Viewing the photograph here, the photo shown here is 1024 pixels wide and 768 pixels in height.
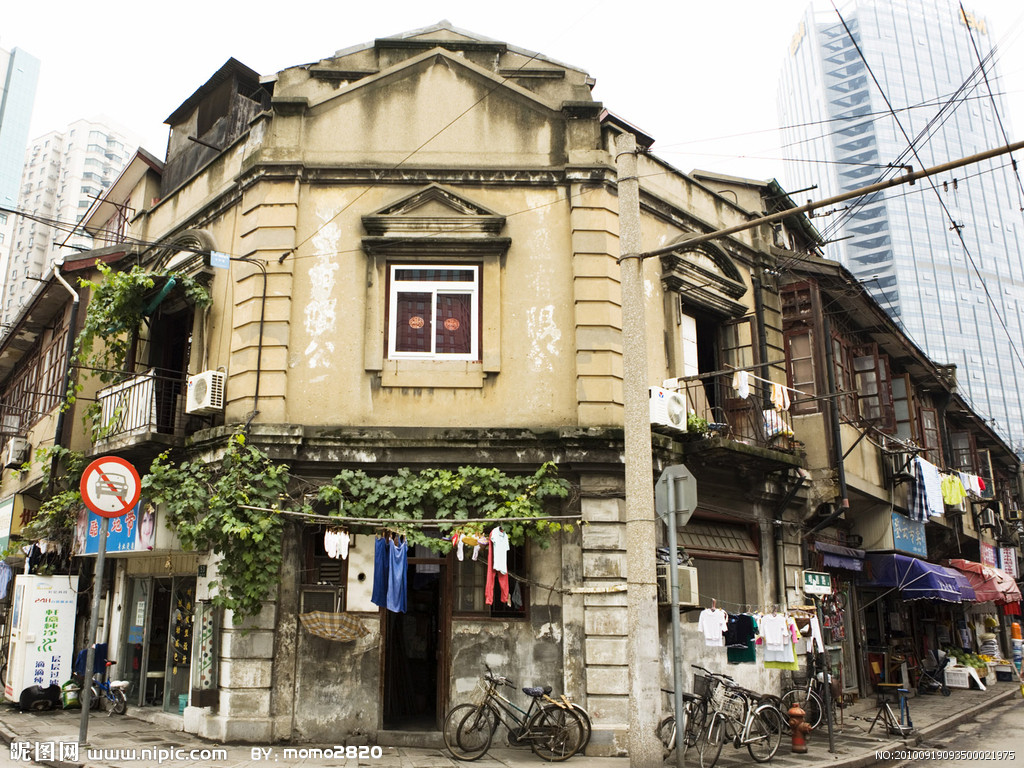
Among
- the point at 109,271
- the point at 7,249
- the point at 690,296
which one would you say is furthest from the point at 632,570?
the point at 7,249

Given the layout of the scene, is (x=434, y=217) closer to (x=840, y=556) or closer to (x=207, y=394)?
(x=207, y=394)

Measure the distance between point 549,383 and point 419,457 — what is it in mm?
2217

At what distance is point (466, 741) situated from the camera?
10523 millimetres

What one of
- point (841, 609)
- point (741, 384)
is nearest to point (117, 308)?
point (741, 384)

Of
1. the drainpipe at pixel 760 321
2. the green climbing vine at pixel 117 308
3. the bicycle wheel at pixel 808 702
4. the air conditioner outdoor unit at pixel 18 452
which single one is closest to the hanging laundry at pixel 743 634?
the bicycle wheel at pixel 808 702

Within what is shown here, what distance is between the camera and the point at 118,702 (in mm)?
13523

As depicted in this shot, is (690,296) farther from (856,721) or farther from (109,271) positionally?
(109,271)

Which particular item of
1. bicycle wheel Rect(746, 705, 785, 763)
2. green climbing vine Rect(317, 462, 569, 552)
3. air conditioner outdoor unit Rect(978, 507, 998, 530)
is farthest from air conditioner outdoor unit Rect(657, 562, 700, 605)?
air conditioner outdoor unit Rect(978, 507, 998, 530)

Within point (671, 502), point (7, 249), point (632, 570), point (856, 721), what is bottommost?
point (856, 721)

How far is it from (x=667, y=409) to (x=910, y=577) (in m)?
9.28

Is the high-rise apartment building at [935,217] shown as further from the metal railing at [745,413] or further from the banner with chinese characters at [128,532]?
the banner with chinese characters at [128,532]

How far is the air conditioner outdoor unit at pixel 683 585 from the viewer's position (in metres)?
11.0

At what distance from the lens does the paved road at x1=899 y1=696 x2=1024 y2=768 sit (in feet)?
37.6

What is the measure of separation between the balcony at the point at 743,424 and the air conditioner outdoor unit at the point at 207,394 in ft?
23.4
